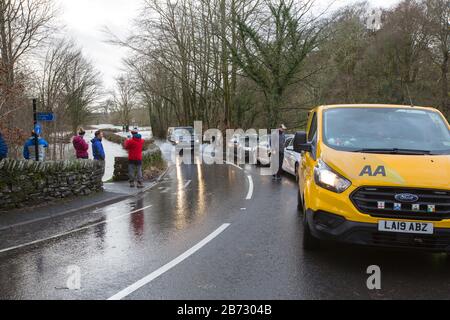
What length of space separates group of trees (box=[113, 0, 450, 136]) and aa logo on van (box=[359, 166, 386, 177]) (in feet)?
77.0

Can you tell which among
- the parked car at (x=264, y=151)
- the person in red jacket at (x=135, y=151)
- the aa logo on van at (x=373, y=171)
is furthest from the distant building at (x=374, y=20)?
the aa logo on van at (x=373, y=171)

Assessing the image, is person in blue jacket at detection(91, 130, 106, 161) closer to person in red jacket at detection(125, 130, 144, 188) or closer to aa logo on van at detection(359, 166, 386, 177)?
person in red jacket at detection(125, 130, 144, 188)

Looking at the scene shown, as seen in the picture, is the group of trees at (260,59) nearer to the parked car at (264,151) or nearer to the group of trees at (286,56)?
the group of trees at (286,56)


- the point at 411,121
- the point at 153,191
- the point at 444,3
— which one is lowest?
the point at 153,191

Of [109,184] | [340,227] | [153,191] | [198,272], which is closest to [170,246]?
[198,272]

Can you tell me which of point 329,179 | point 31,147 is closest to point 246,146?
point 31,147

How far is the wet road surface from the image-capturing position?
4.49 meters

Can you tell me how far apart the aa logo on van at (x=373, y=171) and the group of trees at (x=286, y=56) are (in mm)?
23456

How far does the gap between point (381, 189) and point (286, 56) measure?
24.3 meters

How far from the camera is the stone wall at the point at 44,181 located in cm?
922

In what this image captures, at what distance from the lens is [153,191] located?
13.5m

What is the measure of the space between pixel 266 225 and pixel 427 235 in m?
3.46

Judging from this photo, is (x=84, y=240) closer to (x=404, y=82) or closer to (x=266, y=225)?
(x=266, y=225)

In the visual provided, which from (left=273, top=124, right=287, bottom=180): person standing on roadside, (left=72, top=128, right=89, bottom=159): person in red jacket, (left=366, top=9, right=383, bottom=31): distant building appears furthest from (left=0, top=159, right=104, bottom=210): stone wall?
(left=366, top=9, right=383, bottom=31): distant building
